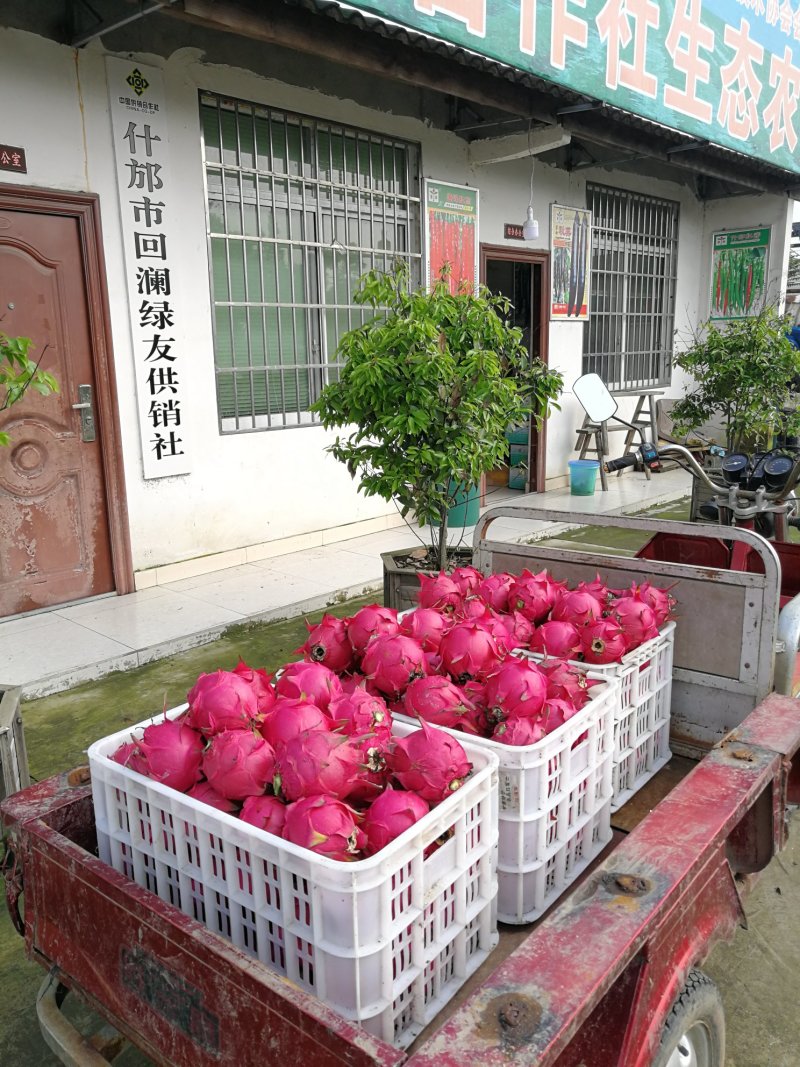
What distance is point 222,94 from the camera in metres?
5.58

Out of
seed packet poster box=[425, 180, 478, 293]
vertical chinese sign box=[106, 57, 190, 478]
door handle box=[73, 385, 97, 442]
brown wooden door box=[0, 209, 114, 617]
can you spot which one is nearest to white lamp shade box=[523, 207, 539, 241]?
seed packet poster box=[425, 180, 478, 293]

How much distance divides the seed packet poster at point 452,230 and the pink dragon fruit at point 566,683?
18.8 ft

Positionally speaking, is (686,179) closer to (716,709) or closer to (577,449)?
(577,449)

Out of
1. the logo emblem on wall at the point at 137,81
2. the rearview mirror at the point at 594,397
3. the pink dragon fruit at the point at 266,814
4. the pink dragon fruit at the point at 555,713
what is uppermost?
the logo emblem on wall at the point at 137,81

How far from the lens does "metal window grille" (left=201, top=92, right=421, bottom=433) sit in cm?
580

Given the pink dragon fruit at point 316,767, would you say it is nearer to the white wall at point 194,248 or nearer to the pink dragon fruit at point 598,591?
the pink dragon fruit at point 598,591

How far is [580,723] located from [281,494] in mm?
4952

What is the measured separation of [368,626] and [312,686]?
0.36 meters

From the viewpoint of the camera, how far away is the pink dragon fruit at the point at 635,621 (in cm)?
220

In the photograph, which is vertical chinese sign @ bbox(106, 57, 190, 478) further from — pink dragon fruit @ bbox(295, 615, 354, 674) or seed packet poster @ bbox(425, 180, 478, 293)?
pink dragon fruit @ bbox(295, 615, 354, 674)

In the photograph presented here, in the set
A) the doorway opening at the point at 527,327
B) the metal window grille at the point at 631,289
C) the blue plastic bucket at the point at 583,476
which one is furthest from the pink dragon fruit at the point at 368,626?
the metal window grille at the point at 631,289

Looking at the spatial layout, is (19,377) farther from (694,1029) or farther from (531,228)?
(531,228)

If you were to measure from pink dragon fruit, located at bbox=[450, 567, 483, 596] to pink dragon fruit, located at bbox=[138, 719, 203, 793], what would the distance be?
110 cm

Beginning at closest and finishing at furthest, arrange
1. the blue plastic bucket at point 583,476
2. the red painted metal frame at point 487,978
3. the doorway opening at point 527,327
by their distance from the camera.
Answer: the red painted metal frame at point 487,978 < the doorway opening at point 527,327 < the blue plastic bucket at point 583,476
